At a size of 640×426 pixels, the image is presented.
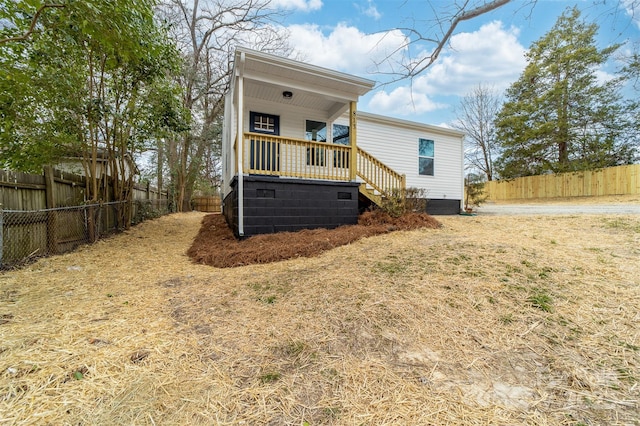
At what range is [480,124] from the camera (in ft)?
74.8

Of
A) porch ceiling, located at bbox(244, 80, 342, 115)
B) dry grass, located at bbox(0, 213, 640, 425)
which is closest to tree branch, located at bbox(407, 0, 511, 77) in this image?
porch ceiling, located at bbox(244, 80, 342, 115)

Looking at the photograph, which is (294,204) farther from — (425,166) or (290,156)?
(425,166)

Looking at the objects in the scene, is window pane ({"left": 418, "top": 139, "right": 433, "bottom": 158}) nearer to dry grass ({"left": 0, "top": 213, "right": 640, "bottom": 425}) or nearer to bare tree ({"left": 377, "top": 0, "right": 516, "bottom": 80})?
bare tree ({"left": 377, "top": 0, "right": 516, "bottom": 80})

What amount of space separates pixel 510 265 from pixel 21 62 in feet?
26.2

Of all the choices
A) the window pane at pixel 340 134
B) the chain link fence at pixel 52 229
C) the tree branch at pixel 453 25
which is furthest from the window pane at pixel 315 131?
the chain link fence at pixel 52 229

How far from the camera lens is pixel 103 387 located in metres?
1.56

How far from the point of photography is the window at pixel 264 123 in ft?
25.4

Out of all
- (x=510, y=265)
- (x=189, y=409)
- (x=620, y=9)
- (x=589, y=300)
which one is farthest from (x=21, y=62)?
(x=620, y=9)

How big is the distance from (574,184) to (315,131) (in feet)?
55.5

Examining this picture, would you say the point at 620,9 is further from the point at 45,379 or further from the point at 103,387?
the point at 45,379

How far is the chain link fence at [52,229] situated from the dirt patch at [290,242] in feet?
7.41

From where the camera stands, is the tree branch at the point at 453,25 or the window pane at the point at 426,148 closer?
the tree branch at the point at 453,25

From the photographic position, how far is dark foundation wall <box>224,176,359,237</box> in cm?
570

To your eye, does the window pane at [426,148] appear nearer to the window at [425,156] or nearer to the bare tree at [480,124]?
the window at [425,156]
